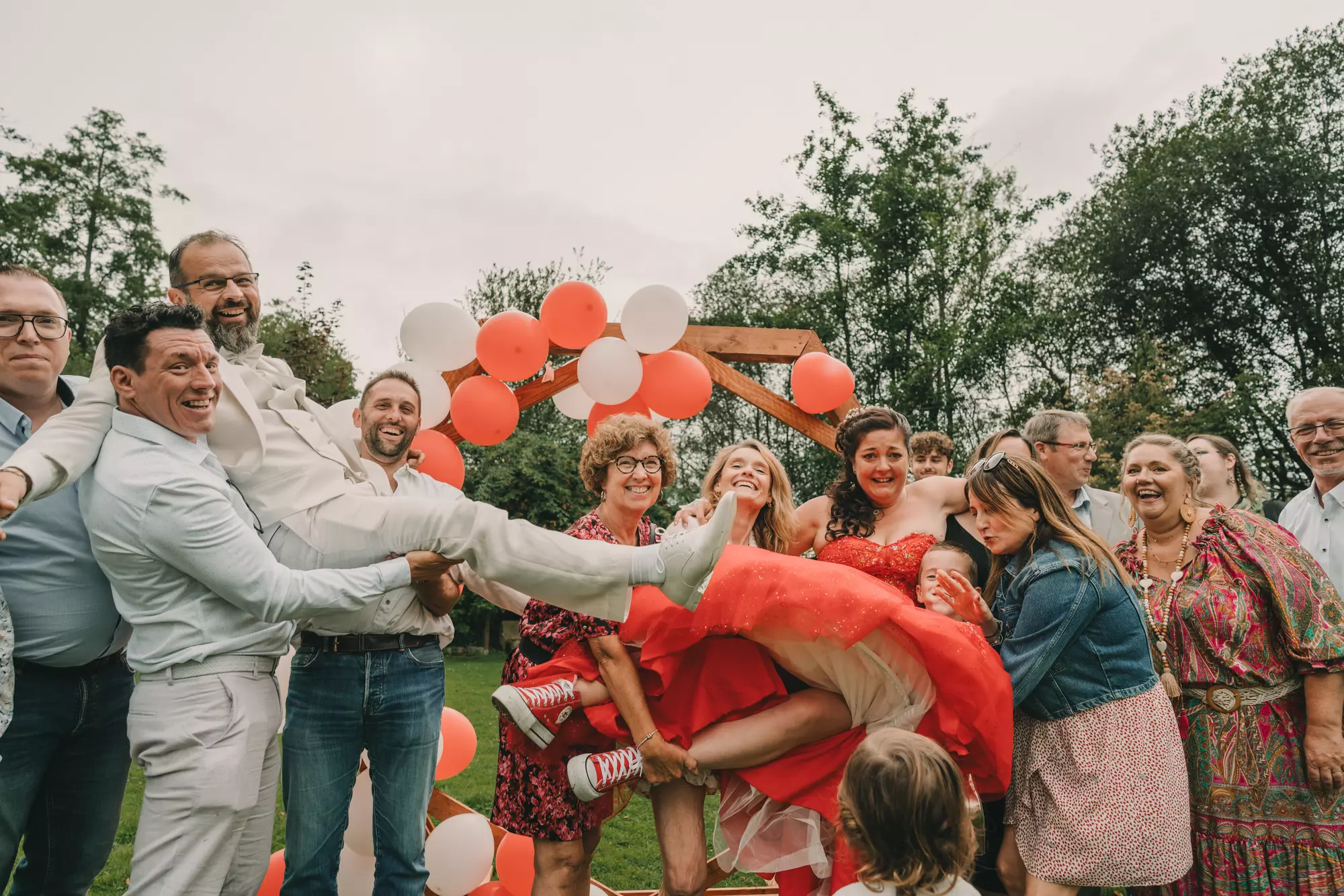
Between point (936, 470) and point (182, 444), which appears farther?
point (936, 470)

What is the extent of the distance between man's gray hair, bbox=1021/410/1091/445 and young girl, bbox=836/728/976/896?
2776 mm

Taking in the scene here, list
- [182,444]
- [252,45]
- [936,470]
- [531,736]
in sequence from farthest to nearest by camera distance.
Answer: [252,45] → [936,470] → [531,736] → [182,444]

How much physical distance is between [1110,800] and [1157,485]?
1180mm

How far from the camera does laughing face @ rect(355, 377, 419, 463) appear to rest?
3.03 m

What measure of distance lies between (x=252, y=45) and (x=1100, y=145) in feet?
68.1

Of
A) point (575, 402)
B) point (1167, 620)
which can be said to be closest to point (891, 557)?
point (1167, 620)

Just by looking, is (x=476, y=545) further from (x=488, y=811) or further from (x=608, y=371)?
(x=488, y=811)

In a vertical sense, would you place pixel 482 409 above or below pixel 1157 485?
above

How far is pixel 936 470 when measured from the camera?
457 cm

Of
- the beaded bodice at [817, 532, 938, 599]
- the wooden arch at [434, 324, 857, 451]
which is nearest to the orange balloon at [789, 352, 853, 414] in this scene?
the wooden arch at [434, 324, 857, 451]

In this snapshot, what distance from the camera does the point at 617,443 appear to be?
2.92 metres

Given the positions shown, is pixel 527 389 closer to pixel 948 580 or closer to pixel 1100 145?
pixel 948 580

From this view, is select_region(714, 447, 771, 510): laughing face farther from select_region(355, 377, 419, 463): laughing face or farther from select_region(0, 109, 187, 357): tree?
select_region(0, 109, 187, 357): tree

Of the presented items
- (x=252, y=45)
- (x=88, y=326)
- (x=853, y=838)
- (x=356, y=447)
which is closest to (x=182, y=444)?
(x=356, y=447)
